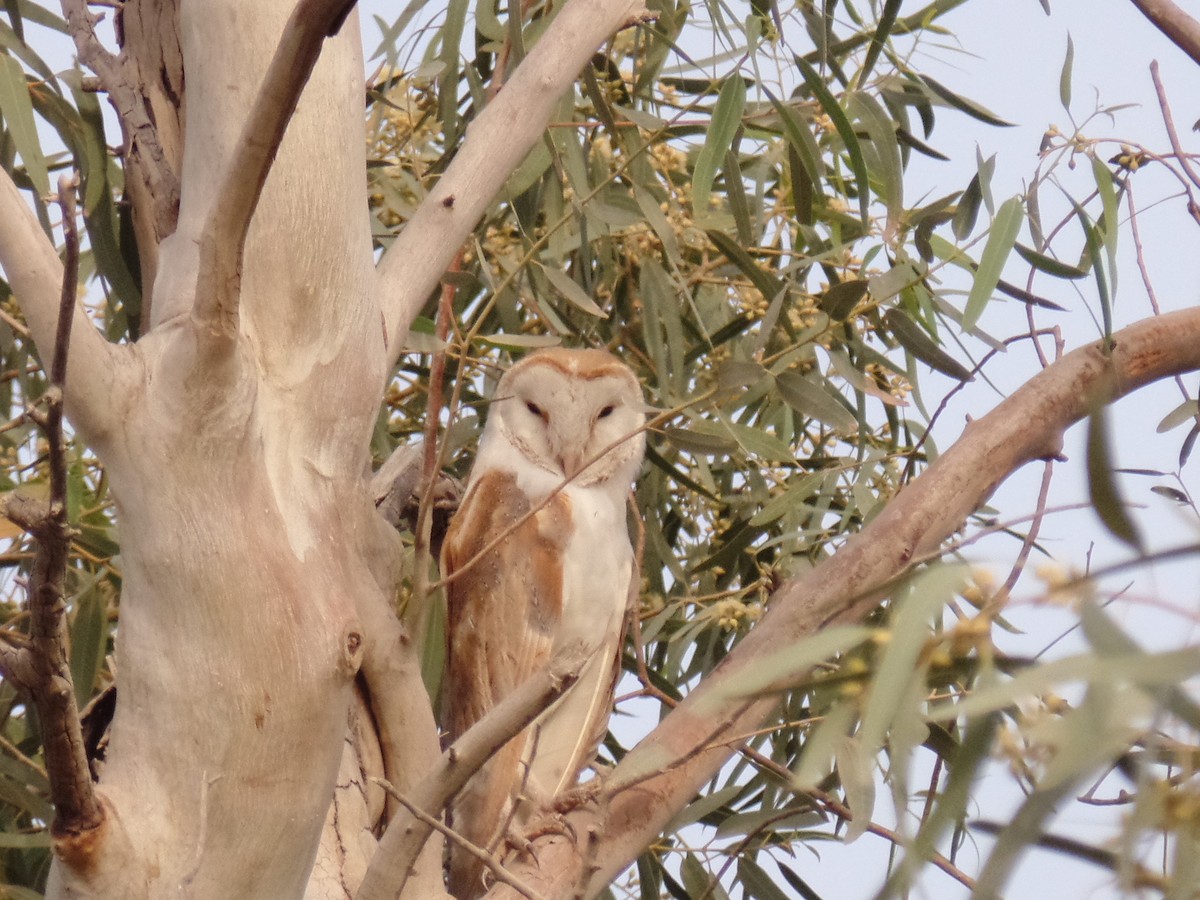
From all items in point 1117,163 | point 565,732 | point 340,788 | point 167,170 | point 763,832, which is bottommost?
point 340,788

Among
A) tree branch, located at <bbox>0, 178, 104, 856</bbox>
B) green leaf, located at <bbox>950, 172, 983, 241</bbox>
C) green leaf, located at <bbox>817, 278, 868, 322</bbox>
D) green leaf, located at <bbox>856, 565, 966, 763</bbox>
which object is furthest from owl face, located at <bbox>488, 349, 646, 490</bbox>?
green leaf, located at <bbox>856, 565, 966, 763</bbox>

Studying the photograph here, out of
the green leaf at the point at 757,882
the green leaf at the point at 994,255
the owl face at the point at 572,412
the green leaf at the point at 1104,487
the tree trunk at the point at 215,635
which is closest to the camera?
the green leaf at the point at 1104,487

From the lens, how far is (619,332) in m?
2.18

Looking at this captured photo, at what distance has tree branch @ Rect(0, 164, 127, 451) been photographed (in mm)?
1033

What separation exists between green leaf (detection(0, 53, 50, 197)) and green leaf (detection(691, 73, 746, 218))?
724 mm

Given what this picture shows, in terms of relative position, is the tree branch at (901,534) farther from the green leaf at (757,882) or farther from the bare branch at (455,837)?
the green leaf at (757,882)

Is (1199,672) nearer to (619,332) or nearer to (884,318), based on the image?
(884,318)

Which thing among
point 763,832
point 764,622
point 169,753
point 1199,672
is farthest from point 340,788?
point 1199,672

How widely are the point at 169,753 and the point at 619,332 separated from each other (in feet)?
4.01

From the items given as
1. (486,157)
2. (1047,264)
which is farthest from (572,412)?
(1047,264)

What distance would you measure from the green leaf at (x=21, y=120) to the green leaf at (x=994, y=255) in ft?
3.30

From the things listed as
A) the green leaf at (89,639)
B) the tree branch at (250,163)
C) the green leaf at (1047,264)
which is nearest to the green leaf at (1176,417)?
the green leaf at (1047,264)

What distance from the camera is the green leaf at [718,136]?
61.4 inches

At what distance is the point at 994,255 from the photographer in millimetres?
1396
